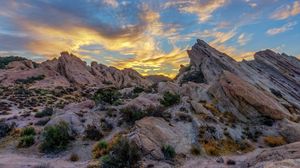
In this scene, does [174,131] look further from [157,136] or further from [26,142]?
[26,142]

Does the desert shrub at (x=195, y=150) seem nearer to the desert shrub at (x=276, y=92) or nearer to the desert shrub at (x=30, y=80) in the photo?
the desert shrub at (x=276, y=92)

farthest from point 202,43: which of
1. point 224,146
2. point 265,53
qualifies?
point 224,146

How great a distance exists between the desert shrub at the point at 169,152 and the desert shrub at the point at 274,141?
433 inches

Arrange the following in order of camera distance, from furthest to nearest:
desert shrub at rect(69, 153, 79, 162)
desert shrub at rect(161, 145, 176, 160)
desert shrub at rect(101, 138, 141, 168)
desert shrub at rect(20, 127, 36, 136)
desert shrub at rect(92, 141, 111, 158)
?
desert shrub at rect(20, 127, 36, 136)
desert shrub at rect(92, 141, 111, 158)
desert shrub at rect(69, 153, 79, 162)
desert shrub at rect(161, 145, 176, 160)
desert shrub at rect(101, 138, 141, 168)

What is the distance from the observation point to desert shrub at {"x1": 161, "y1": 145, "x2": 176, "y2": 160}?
2013 cm

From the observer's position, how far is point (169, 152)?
20328 mm

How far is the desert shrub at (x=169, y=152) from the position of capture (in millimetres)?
20128

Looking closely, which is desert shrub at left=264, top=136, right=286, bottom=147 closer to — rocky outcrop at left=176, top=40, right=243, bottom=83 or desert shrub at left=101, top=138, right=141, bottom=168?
desert shrub at left=101, top=138, right=141, bottom=168

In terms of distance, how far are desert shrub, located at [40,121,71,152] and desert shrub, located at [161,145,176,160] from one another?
9107 mm

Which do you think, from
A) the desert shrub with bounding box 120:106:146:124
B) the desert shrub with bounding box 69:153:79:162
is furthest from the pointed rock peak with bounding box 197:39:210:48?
the desert shrub with bounding box 69:153:79:162

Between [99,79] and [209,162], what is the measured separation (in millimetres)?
82499

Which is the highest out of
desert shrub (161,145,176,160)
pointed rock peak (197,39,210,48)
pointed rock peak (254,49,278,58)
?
pointed rock peak (197,39,210,48)

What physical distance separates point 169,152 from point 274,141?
11741 mm

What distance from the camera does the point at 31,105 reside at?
53.1m
